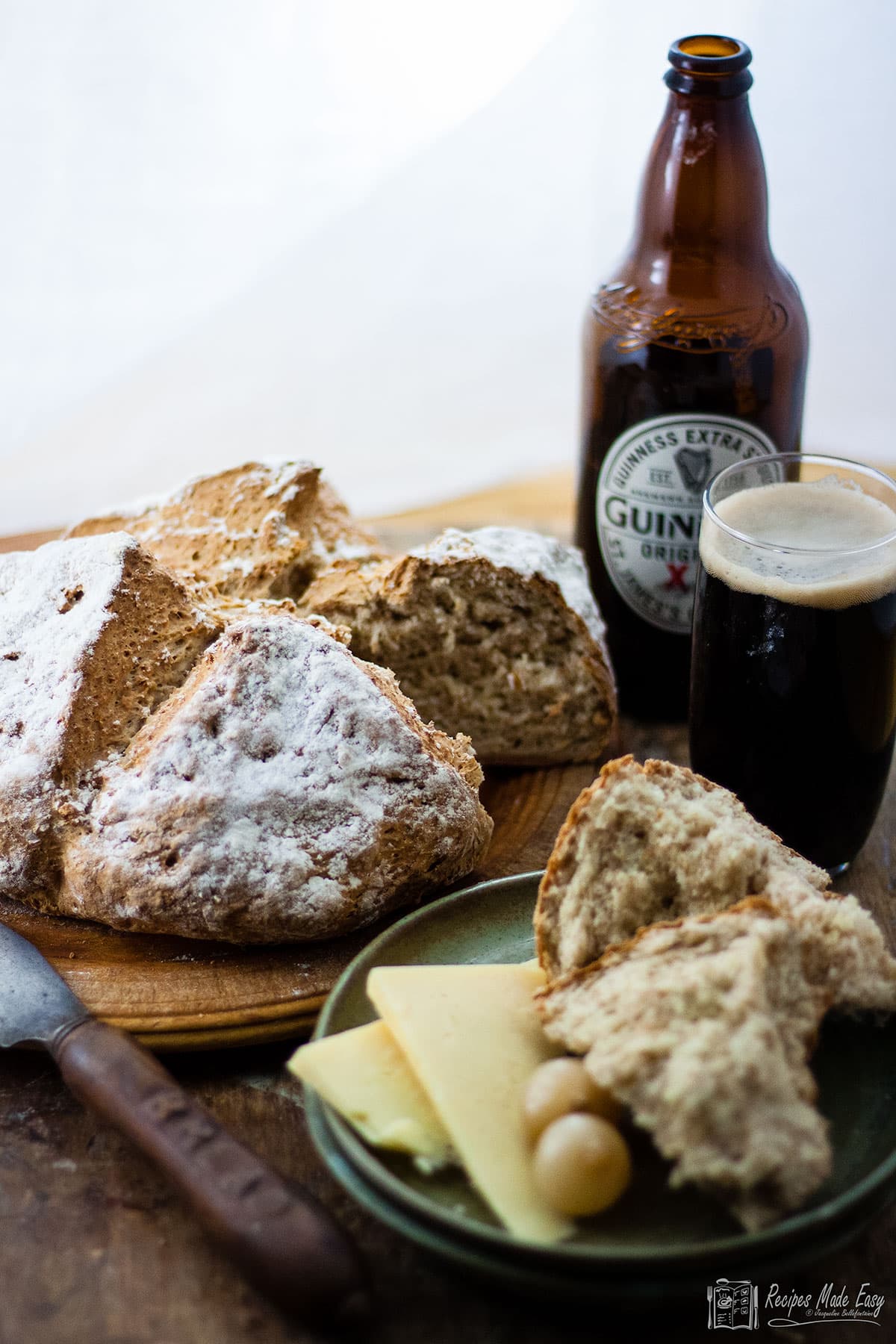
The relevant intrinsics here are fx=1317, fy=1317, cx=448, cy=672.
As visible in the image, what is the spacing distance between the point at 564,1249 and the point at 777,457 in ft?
4.87

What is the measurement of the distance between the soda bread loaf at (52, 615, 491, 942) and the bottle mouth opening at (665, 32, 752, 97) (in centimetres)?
129

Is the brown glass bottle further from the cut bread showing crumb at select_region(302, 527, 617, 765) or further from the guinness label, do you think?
the cut bread showing crumb at select_region(302, 527, 617, 765)

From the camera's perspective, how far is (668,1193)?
1602 mm

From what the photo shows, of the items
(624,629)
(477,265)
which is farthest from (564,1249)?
(477,265)

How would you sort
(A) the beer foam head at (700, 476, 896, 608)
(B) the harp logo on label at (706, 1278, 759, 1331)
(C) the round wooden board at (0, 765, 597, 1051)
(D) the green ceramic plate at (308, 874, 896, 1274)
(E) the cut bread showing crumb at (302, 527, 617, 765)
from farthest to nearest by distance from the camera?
(E) the cut bread showing crumb at (302, 527, 617, 765) < (A) the beer foam head at (700, 476, 896, 608) < (C) the round wooden board at (0, 765, 597, 1051) < (B) the harp logo on label at (706, 1278, 759, 1331) < (D) the green ceramic plate at (308, 874, 896, 1274)

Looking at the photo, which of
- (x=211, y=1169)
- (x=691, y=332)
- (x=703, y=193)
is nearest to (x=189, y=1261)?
(x=211, y=1169)

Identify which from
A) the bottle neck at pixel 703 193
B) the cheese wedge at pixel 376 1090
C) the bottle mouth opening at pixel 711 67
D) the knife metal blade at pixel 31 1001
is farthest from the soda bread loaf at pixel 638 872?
the bottle mouth opening at pixel 711 67

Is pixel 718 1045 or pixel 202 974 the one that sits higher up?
pixel 718 1045

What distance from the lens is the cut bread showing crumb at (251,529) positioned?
2697 mm

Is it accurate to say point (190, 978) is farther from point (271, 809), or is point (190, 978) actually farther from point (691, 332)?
point (691, 332)

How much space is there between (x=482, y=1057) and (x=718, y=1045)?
33 centimetres

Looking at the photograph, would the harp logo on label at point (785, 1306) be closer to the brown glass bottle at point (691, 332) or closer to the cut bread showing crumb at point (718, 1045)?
the cut bread showing crumb at point (718, 1045)

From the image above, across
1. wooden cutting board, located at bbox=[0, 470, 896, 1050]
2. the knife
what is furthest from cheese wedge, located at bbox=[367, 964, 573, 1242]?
wooden cutting board, located at bbox=[0, 470, 896, 1050]

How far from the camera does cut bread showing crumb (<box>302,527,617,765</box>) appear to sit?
264 centimetres
